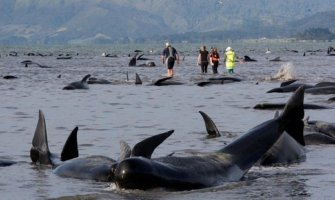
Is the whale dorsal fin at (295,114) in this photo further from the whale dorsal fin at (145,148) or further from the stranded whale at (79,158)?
the whale dorsal fin at (145,148)

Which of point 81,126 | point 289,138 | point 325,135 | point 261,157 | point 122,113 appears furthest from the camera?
point 122,113

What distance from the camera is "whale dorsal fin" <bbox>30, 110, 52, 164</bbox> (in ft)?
42.8

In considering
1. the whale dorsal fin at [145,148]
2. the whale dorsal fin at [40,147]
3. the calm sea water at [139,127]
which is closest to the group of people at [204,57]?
the calm sea water at [139,127]

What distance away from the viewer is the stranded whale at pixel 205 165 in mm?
9914

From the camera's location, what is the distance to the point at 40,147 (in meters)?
13.3

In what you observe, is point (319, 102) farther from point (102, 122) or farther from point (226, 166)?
point (226, 166)

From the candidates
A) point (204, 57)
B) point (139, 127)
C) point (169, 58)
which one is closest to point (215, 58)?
point (204, 57)

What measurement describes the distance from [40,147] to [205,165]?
11.6ft

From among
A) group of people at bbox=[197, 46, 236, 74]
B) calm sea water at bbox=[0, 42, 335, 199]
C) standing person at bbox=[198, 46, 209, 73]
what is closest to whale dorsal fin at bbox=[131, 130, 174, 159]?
calm sea water at bbox=[0, 42, 335, 199]

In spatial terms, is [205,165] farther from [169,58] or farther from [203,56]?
[203,56]

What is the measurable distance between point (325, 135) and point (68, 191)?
5.66 metres

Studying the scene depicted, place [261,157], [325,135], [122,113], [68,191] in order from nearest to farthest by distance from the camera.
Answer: [68,191] → [261,157] → [325,135] → [122,113]

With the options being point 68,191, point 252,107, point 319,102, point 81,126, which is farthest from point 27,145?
point 319,102

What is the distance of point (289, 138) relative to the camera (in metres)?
13.1
